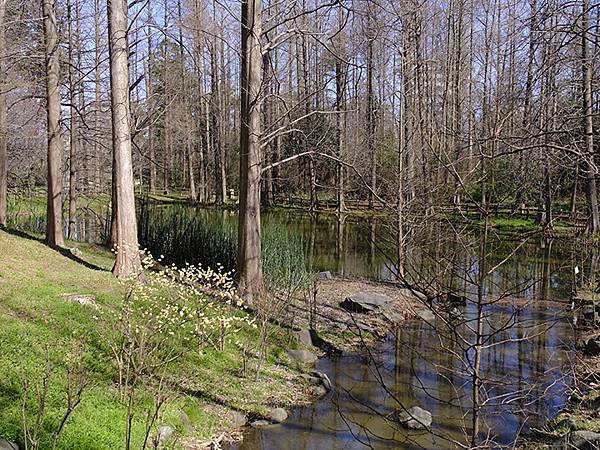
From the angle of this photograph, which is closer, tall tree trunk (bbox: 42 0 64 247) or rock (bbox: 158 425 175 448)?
rock (bbox: 158 425 175 448)

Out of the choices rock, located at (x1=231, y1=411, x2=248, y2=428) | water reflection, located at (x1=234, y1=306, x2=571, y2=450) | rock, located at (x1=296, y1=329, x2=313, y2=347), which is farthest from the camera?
rock, located at (x1=296, y1=329, x2=313, y2=347)

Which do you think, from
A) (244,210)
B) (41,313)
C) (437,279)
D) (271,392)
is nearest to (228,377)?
(271,392)

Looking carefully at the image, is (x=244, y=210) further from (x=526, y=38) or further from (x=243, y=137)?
(x=526, y=38)

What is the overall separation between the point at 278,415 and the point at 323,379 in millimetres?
1123

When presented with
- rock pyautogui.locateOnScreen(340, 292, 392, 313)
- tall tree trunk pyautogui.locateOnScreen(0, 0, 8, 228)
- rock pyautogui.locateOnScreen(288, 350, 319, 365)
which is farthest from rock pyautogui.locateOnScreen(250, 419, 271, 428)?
tall tree trunk pyautogui.locateOnScreen(0, 0, 8, 228)

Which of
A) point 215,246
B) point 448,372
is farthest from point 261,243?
point 448,372

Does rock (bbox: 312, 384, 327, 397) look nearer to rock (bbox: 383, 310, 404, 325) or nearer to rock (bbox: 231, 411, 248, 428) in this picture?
rock (bbox: 231, 411, 248, 428)

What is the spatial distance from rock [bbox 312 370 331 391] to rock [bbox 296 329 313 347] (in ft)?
2.91

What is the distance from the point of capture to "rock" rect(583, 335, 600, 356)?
7.16m

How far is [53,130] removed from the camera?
32.0ft

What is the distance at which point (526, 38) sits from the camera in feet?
11.8

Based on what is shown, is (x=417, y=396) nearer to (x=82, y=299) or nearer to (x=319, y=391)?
(x=319, y=391)

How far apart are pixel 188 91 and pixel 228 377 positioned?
84.7ft

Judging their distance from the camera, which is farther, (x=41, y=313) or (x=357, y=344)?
(x=357, y=344)
